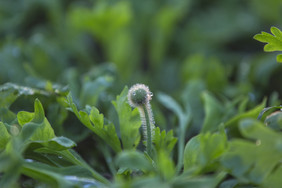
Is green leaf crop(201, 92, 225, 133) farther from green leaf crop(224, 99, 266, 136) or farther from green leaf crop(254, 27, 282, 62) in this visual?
green leaf crop(254, 27, 282, 62)

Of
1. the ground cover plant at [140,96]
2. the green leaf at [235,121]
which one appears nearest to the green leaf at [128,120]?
the ground cover plant at [140,96]

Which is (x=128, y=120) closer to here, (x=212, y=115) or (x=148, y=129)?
(x=148, y=129)

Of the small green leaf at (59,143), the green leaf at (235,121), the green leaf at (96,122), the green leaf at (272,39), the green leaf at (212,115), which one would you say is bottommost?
the small green leaf at (59,143)

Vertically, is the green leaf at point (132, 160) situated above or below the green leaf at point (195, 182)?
above

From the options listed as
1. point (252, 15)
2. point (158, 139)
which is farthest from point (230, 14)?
point (158, 139)

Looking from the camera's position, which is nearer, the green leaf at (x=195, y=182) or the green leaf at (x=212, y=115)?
the green leaf at (x=195, y=182)

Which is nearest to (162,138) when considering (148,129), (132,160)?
(148,129)

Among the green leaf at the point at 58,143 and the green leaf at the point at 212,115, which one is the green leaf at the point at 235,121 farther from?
the green leaf at the point at 58,143

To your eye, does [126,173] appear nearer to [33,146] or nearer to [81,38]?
[33,146]

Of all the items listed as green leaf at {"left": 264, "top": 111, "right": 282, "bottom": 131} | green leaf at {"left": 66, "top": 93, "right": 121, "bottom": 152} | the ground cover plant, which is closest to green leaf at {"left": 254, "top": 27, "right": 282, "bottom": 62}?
the ground cover plant
